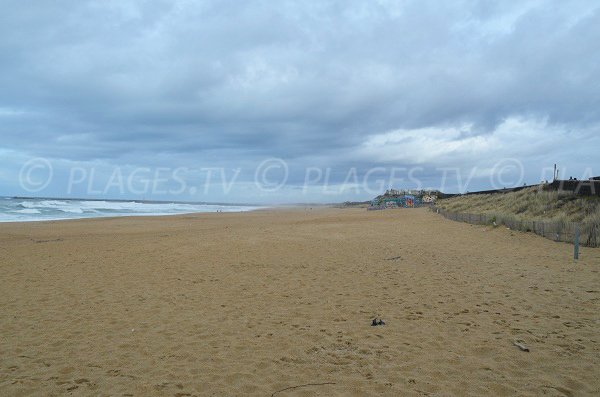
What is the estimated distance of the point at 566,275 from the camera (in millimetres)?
9164

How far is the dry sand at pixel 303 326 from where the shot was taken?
4.24 metres

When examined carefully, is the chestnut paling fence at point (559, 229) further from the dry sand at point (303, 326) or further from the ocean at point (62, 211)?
the ocean at point (62, 211)

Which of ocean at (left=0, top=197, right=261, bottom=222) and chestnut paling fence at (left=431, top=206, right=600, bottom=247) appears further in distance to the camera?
ocean at (left=0, top=197, right=261, bottom=222)

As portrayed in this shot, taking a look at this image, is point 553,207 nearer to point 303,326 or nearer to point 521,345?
point 521,345

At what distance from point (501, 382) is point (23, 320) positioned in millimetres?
7355

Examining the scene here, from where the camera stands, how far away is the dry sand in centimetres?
424

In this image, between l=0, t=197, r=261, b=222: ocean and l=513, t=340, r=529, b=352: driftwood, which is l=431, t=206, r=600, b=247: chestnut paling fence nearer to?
l=513, t=340, r=529, b=352: driftwood

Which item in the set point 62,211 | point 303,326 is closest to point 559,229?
point 303,326

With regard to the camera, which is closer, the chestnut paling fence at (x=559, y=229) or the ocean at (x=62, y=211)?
the chestnut paling fence at (x=559, y=229)

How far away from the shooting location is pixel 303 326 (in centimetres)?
603

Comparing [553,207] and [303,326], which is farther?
[553,207]

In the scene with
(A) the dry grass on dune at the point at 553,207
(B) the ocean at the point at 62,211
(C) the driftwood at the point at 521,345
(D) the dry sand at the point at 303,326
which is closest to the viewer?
(D) the dry sand at the point at 303,326

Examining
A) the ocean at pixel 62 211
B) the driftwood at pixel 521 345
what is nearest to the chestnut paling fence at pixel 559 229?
the driftwood at pixel 521 345

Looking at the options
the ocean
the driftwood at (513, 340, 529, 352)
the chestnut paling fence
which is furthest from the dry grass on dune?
the ocean
